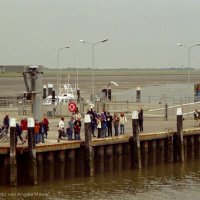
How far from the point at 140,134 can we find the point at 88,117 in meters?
4.99

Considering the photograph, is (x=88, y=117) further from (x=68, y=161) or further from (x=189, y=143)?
(x=189, y=143)

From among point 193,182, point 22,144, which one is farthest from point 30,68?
point 193,182

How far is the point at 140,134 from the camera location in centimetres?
4509

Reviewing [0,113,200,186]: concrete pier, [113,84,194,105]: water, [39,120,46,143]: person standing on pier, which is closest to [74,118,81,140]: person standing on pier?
[0,113,200,186]: concrete pier

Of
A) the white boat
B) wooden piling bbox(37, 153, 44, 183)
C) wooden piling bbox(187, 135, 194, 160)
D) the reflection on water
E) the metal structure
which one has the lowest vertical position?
the reflection on water

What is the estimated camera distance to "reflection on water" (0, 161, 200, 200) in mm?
36781

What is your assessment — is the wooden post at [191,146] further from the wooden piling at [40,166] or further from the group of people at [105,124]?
the wooden piling at [40,166]

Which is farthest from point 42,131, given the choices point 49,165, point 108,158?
point 108,158

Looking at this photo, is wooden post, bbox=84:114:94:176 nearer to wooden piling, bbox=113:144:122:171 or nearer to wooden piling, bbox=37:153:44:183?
wooden piling, bbox=113:144:122:171

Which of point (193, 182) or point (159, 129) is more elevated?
point (159, 129)

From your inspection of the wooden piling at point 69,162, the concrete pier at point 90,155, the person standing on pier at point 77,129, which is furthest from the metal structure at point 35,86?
the wooden piling at point 69,162

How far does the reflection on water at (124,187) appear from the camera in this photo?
36.8m

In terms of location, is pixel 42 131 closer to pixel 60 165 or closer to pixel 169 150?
pixel 60 165

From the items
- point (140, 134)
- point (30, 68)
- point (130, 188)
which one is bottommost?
point (130, 188)
